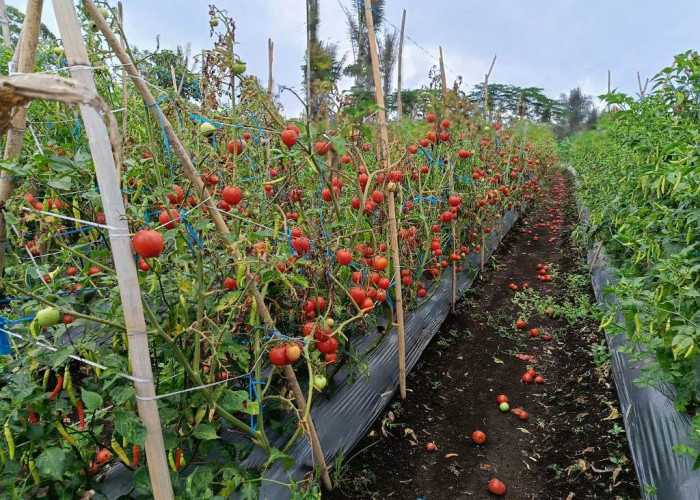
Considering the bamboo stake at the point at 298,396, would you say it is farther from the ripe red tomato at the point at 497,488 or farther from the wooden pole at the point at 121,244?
the ripe red tomato at the point at 497,488

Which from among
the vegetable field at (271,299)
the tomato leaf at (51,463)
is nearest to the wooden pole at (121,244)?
the vegetable field at (271,299)

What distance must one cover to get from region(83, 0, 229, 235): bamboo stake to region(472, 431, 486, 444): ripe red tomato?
201cm

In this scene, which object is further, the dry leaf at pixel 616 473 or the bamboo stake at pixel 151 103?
the dry leaf at pixel 616 473

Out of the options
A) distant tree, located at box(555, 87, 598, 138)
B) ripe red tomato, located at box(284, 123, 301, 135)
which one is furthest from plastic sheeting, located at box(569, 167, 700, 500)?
distant tree, located at box(555, 87, 598, 138)

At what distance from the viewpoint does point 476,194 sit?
4.39 metres

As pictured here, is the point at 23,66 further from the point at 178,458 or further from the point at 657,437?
the point at 657,437

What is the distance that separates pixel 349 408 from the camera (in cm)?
248

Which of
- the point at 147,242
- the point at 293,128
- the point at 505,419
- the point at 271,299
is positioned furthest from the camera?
the point at 505,419

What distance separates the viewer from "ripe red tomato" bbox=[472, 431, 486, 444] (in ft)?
8.46

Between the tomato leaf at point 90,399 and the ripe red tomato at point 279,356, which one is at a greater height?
the ripe red tomato at point 279,356

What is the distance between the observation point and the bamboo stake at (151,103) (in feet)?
3.52

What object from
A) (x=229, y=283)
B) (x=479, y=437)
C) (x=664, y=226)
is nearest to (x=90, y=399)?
(x=229, y=283)

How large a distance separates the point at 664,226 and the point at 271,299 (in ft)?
7.51

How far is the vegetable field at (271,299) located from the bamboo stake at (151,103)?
0.01m
